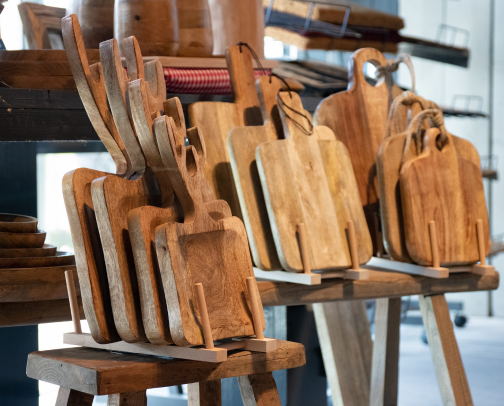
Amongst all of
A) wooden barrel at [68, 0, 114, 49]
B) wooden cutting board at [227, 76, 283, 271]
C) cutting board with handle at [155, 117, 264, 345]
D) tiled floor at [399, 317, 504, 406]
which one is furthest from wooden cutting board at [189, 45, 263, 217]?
tiled floor at [399, 317, 504, 406]

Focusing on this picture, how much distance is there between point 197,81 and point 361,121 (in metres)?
0.43

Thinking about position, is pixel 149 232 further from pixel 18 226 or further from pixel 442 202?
pixel 442 202

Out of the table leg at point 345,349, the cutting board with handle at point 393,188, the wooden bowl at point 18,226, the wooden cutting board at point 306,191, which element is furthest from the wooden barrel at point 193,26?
the table leg at point 345,349

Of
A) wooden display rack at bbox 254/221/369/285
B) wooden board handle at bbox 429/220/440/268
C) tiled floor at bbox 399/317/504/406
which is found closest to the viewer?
wooden display rack at bbox 254/221/369/285

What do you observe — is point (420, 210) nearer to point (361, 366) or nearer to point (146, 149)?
point (361, 366)

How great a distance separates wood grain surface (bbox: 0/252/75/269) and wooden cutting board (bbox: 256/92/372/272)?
0.42 m

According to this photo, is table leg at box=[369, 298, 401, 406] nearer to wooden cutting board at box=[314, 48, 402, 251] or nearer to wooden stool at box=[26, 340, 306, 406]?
wooden cutting board at box=[314, 48, 402, 251]

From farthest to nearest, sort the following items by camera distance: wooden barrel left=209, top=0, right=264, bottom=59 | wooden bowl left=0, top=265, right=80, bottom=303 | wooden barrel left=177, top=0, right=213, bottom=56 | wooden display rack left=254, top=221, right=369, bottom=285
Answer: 1. wooden barrel left=209, top=0, right=264, bottom=59
2. wooden barrel left=177, top=0, right=213, bottom=56
3. wooden display rack left=254, top=221, right=369, bottom=285
4. wooden bowl left=0, top=265, right=80, bottom=303

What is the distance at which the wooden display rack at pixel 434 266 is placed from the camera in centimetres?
144

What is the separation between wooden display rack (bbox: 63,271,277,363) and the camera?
0.89 metres

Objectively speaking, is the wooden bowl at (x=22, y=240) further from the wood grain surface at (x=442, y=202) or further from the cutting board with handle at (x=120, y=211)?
the wood grain surface at (x=442, y=202)

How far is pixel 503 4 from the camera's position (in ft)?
16.5

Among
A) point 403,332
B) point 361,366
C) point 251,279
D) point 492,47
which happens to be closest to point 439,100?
point 492,47

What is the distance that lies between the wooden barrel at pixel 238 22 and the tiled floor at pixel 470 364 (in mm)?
1979
